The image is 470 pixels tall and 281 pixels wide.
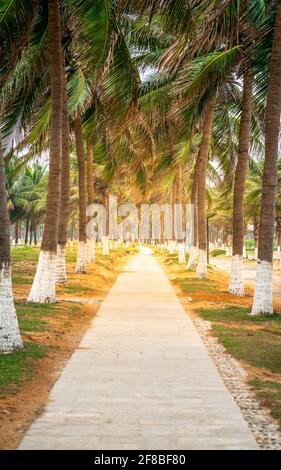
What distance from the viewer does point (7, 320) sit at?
29.8ft

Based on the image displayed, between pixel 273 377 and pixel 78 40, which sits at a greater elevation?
pixel 78 40

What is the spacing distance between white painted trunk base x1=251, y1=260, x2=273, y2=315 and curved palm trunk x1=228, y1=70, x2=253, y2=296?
466cm

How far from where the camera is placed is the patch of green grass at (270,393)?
6426 millimetres

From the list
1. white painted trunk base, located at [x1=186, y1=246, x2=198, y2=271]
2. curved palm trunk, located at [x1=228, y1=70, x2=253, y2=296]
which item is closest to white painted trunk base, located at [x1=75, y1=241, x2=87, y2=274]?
white painted trunk base, located at [x1=186, y1=246, x2=198, y2=271]

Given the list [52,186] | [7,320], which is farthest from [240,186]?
[7,320]

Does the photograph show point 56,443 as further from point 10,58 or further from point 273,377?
point 10,58

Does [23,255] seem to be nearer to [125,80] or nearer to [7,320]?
[125,80]

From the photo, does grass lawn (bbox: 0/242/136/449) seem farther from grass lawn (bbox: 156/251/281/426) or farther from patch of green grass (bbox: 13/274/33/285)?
grass lawn (bbox: 156/251/281/426)

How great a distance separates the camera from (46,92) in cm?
1892

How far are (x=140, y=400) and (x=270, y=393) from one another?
65.8 inches

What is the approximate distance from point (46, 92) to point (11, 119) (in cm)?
205

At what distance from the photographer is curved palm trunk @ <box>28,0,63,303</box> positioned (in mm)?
14094

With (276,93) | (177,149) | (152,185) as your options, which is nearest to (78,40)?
(276,93)

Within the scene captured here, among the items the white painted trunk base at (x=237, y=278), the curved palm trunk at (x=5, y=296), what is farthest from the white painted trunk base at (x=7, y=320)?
the white painted trunk base at (x=237, y=278)
